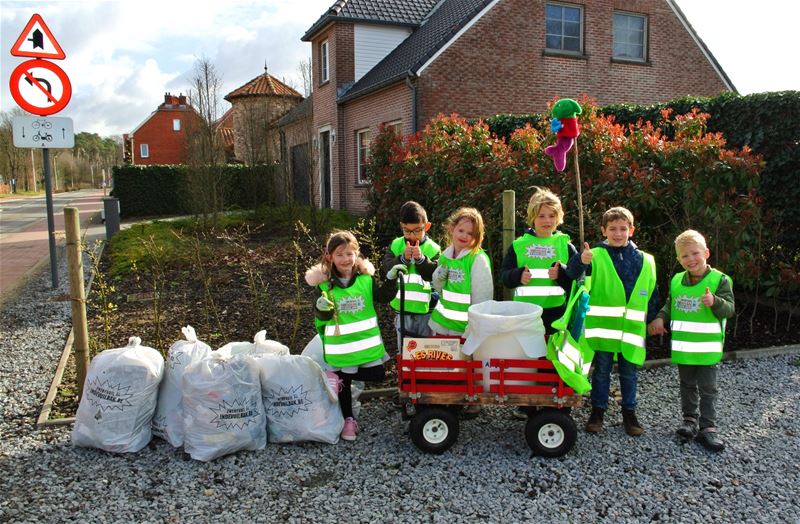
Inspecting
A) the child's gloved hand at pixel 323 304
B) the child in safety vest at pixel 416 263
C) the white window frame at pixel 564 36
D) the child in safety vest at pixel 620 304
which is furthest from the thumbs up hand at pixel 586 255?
the white window frame at pixel 564 36

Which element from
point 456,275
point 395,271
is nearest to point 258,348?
point 395,271

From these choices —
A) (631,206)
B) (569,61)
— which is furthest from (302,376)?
(569,61)

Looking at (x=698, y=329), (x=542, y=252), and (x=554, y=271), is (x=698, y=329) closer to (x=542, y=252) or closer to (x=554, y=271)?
(x=554, y=271)

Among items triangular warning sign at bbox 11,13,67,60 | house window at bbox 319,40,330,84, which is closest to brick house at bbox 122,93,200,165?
house window at bbox 319,40,330,84

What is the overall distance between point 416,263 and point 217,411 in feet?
5.15

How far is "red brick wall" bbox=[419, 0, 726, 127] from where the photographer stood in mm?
15617

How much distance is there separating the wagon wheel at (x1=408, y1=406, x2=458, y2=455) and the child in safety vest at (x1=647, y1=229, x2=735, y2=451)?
1.43 meters

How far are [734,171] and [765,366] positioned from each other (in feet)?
5.71

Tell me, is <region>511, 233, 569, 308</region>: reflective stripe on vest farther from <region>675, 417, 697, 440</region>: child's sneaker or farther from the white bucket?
<region>675, 417, 697, 440</region>: child's sneaker

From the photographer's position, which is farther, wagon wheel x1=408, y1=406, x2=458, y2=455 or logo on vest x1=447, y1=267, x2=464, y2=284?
logo on vest x1=447, y1=267, x2=464, y2=284

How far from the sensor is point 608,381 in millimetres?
4270

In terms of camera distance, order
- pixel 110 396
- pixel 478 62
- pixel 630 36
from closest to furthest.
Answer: pixel 110 396
pixel 478 62
pixel 630 36

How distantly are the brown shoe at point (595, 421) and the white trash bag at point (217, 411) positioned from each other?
2.10 metres

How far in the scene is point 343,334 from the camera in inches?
164
